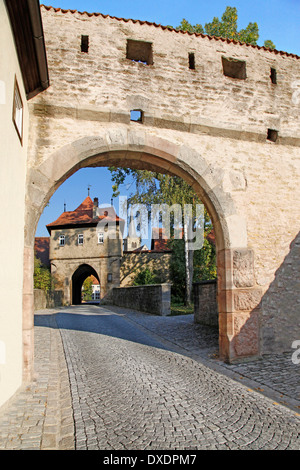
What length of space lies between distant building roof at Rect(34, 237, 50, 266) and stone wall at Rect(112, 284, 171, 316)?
12.6 meters

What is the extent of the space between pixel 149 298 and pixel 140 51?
10.9 meters

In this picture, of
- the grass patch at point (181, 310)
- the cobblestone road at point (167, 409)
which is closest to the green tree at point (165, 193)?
the grass patch at point (181, 310)

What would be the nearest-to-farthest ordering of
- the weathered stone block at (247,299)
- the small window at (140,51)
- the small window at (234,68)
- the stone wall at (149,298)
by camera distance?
the weathered stone block at (247,299) < the small window at (140,51) < the small window at (234,68) < the stone wall at (149,298)

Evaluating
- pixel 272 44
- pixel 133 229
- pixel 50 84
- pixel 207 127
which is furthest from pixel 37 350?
pixel 272 44

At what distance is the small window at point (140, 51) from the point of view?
6.55 m

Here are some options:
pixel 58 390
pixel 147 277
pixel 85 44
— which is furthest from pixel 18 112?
pixel 147 277

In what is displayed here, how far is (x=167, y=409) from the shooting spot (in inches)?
144

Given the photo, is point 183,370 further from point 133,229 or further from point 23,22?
point 133,229

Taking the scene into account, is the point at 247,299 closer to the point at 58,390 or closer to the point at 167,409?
the point at 167,409

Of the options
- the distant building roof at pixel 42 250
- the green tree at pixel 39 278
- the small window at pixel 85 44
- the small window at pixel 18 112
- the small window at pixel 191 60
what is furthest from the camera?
the distant building roof at pixel 42 250

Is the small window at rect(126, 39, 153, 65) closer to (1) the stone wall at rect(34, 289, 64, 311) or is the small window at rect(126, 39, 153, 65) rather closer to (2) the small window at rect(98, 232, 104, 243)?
(1) the stone wall at rect(34, 289, 64, 311)

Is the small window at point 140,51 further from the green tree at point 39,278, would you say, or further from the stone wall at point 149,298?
the green tree at point 39,278

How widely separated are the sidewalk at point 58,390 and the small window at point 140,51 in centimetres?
573

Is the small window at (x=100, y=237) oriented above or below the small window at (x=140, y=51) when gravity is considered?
below
